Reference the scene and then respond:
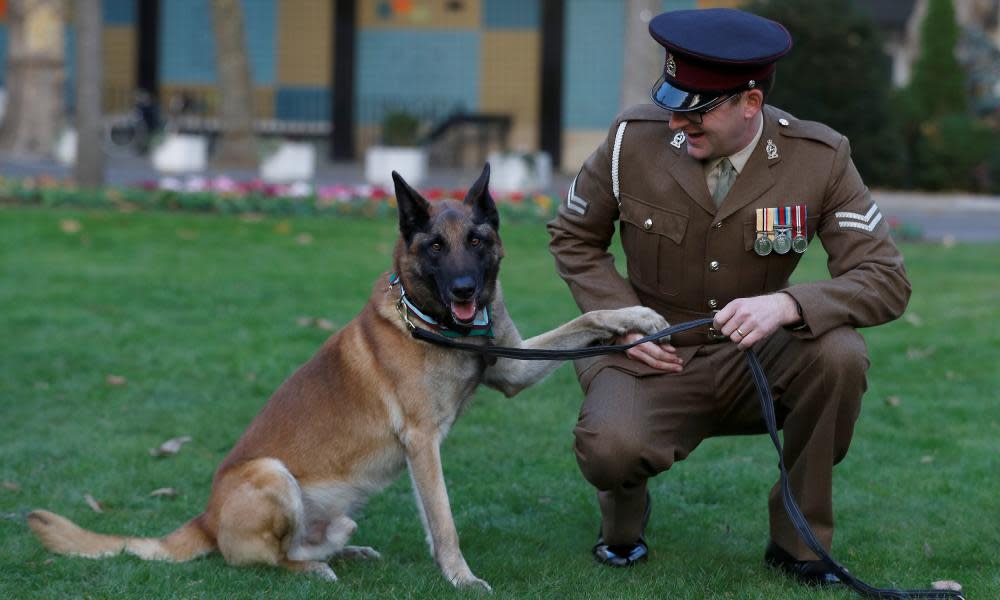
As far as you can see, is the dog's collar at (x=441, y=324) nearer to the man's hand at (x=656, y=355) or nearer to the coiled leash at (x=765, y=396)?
the coiled leash at (x=765, y=396)

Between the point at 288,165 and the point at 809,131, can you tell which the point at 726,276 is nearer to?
the point at 809,131

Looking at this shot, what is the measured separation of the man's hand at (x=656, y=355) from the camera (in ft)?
13.0

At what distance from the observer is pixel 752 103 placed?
3875 millimetres

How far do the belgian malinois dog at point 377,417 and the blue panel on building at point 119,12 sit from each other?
77.5ft

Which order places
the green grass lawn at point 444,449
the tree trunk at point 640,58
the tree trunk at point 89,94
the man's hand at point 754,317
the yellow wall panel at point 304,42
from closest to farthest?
the man's hand at point 754,317, the green grass lawn at point 444,449, the tree trunk at point 89,94, the tree trunk at point 640,58, the yellow wall panel at point 304,42

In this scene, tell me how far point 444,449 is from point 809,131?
2.39 meters

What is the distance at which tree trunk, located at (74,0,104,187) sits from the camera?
12.4 meters

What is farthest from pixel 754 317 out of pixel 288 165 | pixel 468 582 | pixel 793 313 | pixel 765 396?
pixel 288 165

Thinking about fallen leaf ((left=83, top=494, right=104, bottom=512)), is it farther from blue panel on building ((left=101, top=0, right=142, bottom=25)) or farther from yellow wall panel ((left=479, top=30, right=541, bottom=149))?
blue panel on building ((left=101, top=0, right=142, bottom=25))

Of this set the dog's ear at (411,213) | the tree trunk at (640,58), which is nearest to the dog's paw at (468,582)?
the dog's ear at (411,213)

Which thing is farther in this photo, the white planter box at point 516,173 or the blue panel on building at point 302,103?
the blue panel on building at point 302,103

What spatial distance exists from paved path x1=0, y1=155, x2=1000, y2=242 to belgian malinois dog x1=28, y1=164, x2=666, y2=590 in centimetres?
937

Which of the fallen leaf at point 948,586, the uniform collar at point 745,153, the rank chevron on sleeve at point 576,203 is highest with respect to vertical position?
the uniform collar at point 745,153

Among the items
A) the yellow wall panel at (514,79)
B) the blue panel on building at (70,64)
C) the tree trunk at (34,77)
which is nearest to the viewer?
the tree trunk at (34,77)
